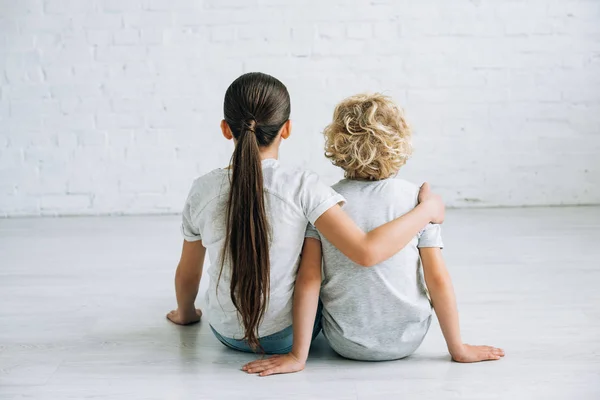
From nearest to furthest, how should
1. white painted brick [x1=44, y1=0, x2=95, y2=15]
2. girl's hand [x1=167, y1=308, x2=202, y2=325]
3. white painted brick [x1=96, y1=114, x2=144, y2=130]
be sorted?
girl's hand [x1=167, y1=308, x2=202, y2=325] → white painted brick [x1=44, y1=0, x2=95, y2=15] → white painted brick [x1=96, y1=114, x2=144, y2=130]

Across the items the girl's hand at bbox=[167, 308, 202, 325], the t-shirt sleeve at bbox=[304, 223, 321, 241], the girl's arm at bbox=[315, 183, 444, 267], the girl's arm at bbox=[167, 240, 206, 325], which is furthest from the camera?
the girl's hand at bbox=[167, 308, 202, 325]

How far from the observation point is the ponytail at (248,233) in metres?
1.91

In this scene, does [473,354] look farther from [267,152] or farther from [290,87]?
[290,87]

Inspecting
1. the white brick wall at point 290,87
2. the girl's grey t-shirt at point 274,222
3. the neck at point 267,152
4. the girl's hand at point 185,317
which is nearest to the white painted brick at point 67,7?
the white brick wall at point 290,87

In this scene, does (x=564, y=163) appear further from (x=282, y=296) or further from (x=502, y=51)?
(x=282, y=296)

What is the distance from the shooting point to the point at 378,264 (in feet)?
6.50

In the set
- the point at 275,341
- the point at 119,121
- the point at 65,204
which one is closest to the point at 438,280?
the point at 275,341

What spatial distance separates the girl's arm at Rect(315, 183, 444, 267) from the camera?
6.25 ft

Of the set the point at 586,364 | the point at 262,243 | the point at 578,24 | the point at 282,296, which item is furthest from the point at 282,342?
the point at 578,24

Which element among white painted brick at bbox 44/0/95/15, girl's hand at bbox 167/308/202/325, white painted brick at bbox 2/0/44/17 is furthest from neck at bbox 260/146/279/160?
white painted brick at bbox 2/0/44/17

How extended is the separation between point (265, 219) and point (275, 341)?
1.18 ft

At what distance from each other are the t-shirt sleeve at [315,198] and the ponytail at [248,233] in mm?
102

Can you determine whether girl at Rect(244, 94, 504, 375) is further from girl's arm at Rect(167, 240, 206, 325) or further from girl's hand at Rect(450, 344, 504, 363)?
girl's arm at Rect(167, 240, 206, 325)

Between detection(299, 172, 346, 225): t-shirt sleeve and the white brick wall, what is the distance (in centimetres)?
206
